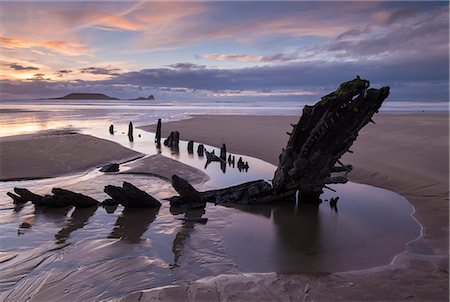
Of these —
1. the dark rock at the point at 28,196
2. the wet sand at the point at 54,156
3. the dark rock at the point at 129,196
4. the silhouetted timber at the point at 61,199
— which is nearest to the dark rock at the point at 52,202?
the silhouetted timber at the point at 61,199

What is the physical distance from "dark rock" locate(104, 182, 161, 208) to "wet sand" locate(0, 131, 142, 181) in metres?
5.52

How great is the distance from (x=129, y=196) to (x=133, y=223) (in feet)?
3.36

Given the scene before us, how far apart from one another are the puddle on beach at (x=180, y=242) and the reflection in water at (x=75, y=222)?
23 millimetres

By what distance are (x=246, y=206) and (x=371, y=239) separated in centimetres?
348

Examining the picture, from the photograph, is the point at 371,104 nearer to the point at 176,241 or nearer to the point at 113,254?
the point at 176,241

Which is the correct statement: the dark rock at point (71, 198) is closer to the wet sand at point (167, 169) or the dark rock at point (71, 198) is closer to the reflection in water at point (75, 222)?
the reflection in water at point (75, 222)

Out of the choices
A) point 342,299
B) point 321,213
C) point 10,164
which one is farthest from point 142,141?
point 342,299

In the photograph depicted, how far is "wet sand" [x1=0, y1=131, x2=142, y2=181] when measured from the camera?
13338 mm

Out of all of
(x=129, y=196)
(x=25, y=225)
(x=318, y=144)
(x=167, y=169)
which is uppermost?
(x=318, y=144)

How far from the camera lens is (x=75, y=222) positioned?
8.09 metres

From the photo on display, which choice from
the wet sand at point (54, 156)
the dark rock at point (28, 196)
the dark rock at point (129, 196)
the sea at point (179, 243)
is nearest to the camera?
the sea at point (179, 243)

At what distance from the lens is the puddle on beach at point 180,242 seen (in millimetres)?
5512

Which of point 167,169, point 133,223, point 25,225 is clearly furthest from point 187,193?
point 167,169

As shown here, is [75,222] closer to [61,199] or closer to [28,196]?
[61,199]
